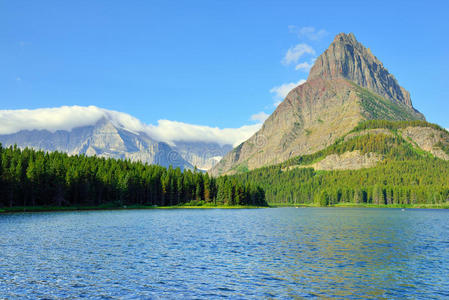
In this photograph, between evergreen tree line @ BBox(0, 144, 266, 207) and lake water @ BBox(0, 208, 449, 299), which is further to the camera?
evergreen tree line @ BBox(0, 144, 266, 207)

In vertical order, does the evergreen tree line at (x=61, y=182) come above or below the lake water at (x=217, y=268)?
above

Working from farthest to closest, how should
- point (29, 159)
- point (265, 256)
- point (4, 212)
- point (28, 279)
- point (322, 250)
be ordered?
point (29, 159) → point (4, 212) → point (322, 250) → point (265, 256) → point (28, 279)

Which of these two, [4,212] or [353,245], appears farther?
[4,212]

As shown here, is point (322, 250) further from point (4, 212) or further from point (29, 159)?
point (29, 159)

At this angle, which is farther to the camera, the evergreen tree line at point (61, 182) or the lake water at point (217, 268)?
the evergreen tree line at point (61, 182)

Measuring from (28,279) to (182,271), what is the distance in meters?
14.0

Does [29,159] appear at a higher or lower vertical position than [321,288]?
higher

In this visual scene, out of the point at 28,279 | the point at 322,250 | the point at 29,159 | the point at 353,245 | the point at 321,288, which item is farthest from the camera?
the point at 29,159

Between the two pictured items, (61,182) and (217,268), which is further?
(61,182)

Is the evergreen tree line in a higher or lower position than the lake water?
higher

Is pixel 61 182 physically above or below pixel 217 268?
above

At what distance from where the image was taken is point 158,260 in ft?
129

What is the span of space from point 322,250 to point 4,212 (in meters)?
117

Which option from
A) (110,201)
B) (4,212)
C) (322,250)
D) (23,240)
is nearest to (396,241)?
(322,250)
